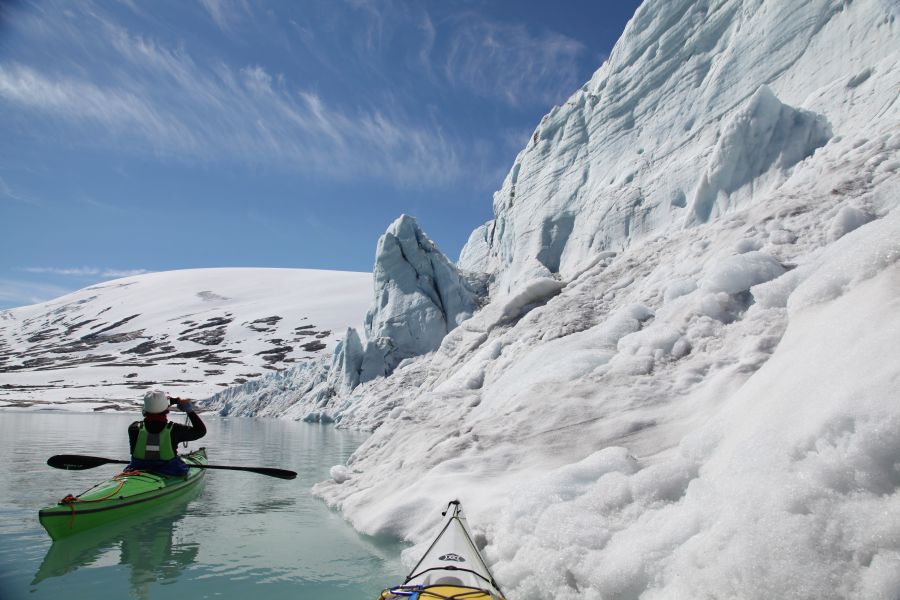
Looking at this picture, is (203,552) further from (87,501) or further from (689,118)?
(689,118)

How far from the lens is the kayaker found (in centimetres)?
948

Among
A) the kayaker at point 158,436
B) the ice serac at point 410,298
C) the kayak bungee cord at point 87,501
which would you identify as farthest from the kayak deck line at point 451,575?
the ice serac at point 410,298

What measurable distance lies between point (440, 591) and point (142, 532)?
234 inches

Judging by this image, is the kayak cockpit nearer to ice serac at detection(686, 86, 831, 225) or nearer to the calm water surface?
the calm water surface

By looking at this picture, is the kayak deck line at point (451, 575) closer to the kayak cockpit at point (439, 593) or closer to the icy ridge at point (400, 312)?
the kayak cockpit at point (439, 593)

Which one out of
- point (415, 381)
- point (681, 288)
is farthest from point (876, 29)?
point (415, 381)

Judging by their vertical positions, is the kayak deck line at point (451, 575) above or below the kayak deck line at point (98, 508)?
below

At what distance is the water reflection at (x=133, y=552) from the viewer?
6.12 m

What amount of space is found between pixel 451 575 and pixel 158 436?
7.16 metres

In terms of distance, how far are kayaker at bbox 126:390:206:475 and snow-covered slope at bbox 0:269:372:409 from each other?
61.4 metres

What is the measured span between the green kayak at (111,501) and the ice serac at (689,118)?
1519 centimetres

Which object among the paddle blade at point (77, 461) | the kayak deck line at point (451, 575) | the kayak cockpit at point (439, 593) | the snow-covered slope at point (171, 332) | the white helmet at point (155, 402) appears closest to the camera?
the kayak cockpit at point (439, 593)

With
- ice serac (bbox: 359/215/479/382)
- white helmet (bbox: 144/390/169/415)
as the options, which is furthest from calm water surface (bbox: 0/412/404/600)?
ice serac (bbox: 359/215/479/382)

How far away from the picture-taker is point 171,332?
413 feet
